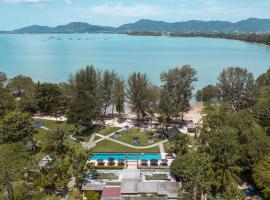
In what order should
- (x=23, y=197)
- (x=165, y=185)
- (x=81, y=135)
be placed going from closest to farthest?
(x=23, y=197) → (x=165, y=185) → (x=81, y=135)

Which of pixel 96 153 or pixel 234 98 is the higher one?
pixel 234 98

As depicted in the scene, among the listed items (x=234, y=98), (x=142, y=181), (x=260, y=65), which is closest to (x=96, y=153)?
(x=142, y=181)

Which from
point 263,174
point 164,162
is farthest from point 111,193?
point 263,174

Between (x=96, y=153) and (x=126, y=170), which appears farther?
(x=96, y=153)

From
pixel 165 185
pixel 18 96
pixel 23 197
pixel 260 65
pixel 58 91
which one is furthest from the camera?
pixel 260 65

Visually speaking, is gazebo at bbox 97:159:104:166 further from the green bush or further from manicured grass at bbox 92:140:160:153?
the green bush

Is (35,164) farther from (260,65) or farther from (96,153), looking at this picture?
(260,65)

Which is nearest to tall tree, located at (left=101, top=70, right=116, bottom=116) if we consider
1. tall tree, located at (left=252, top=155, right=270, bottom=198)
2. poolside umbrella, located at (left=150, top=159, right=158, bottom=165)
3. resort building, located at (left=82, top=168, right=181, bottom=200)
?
poolside umbrella, located at (left=150, top=159, right=158, bottom=165)
